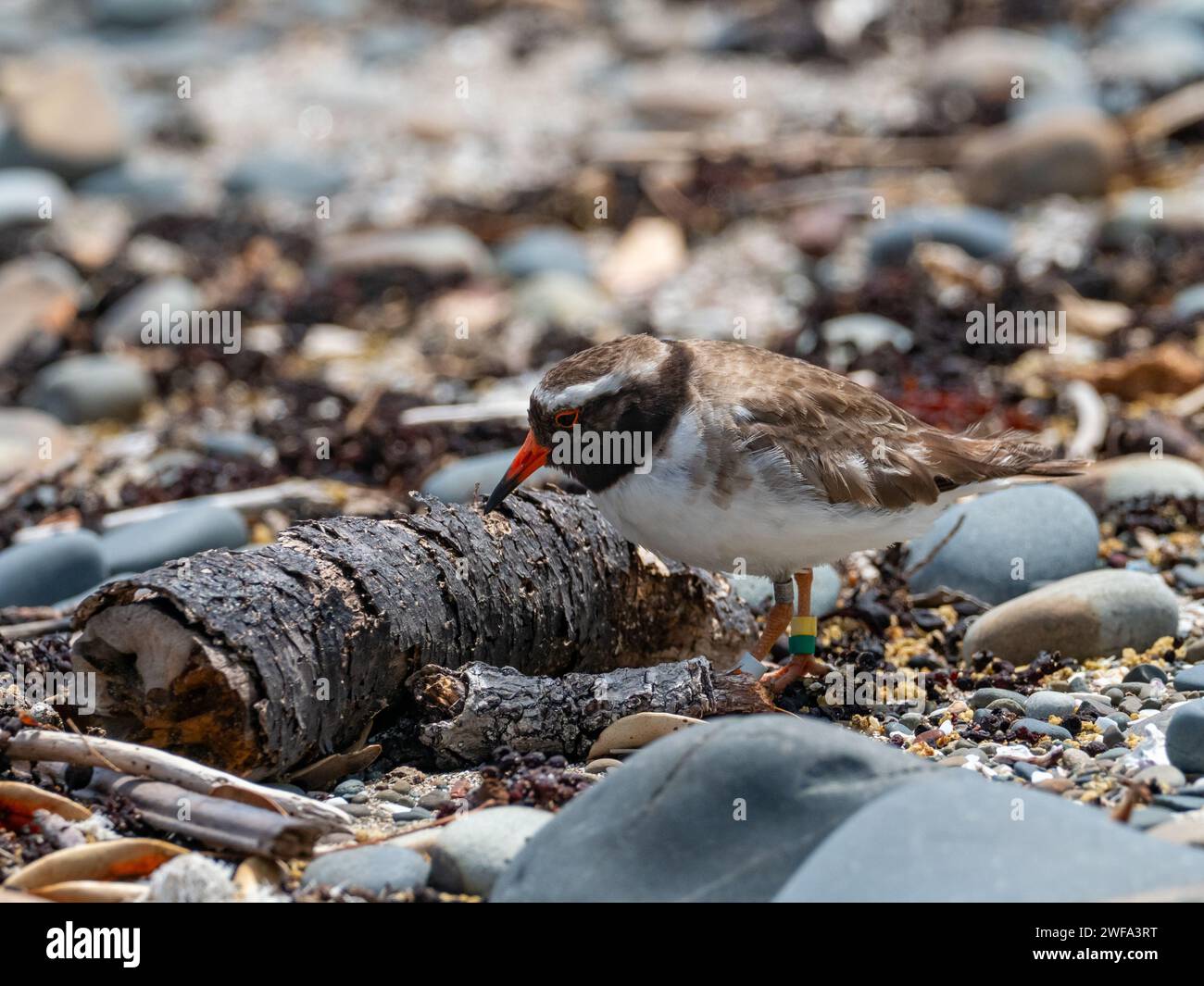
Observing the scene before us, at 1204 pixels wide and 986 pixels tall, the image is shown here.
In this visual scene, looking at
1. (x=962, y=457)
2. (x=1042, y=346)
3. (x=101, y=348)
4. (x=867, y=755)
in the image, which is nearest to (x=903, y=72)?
(x=1042, y=346)

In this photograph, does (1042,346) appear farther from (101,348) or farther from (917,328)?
(101,348)

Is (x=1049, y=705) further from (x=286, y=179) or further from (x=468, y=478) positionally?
(x=286, y=179)

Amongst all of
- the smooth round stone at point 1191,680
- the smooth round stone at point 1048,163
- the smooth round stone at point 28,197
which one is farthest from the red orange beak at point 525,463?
the smooth round stone at point 28,197

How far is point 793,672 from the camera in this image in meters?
5.43

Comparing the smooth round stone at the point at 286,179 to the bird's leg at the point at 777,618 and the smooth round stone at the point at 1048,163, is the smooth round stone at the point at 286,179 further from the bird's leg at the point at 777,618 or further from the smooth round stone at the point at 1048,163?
the bird's leg at the point at 777,618

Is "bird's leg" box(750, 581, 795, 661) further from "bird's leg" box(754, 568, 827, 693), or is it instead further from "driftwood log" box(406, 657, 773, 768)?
"driftwood log" box(406, 657, 773, 768)

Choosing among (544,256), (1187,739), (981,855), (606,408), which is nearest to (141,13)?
(544,256)

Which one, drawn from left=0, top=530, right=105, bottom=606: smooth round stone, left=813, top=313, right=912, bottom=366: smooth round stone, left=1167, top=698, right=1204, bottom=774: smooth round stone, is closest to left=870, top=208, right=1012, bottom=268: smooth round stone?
left=813, top=313, right=912, bottom=366: smooth round stone

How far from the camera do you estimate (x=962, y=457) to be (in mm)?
5676

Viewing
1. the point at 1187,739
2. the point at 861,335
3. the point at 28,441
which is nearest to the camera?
the point at 1187,739

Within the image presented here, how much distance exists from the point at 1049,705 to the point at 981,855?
174cm

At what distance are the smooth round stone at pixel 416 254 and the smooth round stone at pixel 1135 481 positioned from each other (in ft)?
19.7

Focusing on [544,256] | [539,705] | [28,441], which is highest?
[544,256]

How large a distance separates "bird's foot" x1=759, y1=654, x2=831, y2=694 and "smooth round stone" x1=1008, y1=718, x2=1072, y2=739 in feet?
2.74
